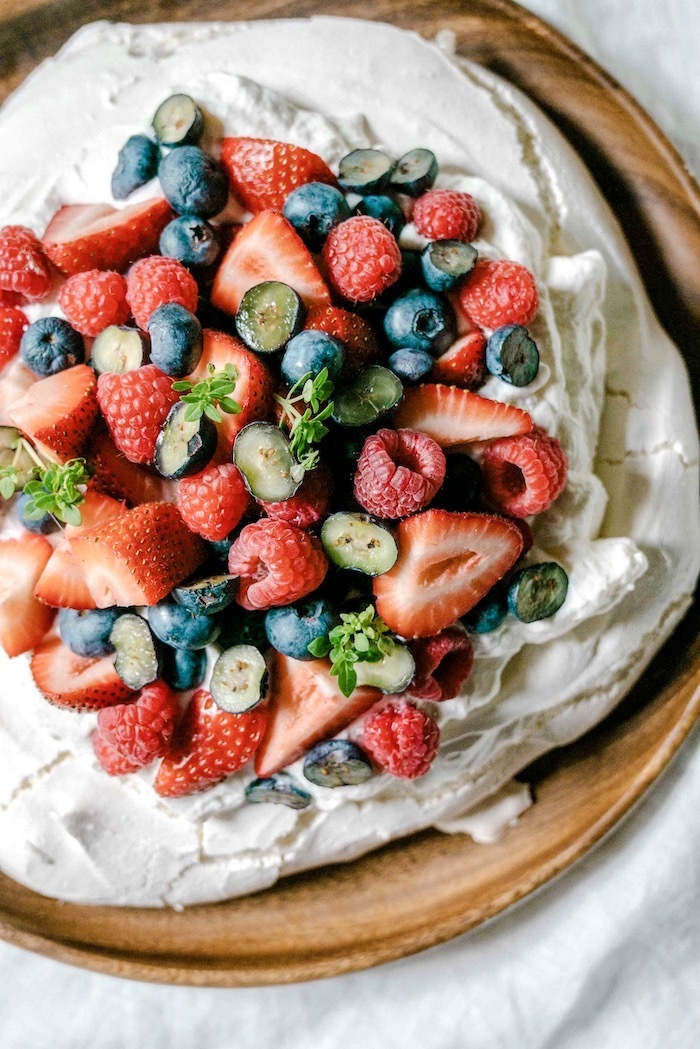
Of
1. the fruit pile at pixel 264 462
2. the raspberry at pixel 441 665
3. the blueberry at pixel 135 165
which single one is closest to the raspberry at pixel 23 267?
the fruit pile at pixel 264 462

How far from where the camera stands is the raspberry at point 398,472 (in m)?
1.35

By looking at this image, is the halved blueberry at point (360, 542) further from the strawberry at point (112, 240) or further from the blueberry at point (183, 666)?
the strawberry at point (112, 240)

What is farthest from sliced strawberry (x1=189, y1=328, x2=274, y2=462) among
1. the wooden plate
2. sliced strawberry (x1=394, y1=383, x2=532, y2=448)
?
the wooden plate

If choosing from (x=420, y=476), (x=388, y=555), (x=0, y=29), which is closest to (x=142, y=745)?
(x=388, y=555)

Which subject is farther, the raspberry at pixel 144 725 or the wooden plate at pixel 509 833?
the wooden plate at pixel 509 833

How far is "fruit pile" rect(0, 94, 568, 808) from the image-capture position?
1400 millimetres

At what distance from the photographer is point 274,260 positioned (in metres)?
1.47

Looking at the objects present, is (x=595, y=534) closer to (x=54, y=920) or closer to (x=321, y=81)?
(x=321, y=81)

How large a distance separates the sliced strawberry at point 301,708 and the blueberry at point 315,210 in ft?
2.19

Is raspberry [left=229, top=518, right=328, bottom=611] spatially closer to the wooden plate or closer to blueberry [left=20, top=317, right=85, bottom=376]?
blueberry [left=20, top=317, right=85, bottom=376]

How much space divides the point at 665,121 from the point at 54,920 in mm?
2131

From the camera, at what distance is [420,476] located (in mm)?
1363

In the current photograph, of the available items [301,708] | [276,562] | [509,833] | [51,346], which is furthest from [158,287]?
[509,833]

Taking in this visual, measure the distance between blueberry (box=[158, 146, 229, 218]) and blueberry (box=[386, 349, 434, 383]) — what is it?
15.3 inches
